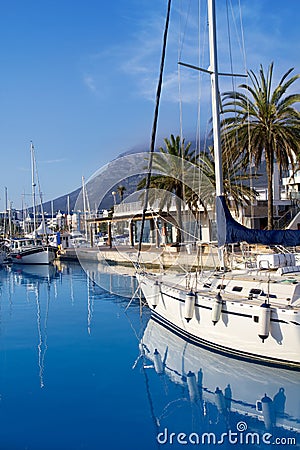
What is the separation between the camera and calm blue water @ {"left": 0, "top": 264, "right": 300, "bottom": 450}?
8.69 m

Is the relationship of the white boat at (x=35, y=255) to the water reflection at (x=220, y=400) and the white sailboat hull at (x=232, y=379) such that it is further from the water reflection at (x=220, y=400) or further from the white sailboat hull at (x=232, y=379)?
the water reflection at (x=220, y=400)

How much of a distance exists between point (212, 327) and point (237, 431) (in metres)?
4.02

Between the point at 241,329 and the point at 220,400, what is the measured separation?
2072 mm

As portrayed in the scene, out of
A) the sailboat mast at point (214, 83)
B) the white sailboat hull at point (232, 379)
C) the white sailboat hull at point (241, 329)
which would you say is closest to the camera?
the white sailboat hull at point (232, 379)

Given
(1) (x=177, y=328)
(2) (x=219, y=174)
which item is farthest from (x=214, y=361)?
(2) (x=219, y=174)

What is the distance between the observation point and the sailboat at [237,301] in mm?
10977

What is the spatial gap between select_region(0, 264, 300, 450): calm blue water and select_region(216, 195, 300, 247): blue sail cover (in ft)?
10.6

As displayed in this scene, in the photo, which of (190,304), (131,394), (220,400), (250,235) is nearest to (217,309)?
(190,304)

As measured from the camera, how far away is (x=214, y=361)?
40.9 ft

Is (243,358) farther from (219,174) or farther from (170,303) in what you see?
(219,174)

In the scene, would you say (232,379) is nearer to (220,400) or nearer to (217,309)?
(220,400)

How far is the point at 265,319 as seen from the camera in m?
Answer: 10.9

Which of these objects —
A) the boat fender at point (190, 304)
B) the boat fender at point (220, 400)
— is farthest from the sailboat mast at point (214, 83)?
the boat fender at point (220, 400)

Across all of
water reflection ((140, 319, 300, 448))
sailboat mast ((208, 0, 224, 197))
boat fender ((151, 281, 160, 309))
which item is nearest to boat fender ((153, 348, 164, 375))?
water reflection ((140, 319, 300, 448))
